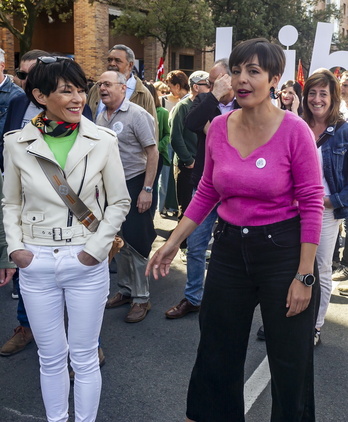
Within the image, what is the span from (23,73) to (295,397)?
8.41ft

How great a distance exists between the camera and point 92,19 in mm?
23609

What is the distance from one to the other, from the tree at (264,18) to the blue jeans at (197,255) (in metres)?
26.7

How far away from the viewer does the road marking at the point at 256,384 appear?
3244 millimetres

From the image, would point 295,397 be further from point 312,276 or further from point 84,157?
point 84,157

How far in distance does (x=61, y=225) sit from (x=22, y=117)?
1349mm

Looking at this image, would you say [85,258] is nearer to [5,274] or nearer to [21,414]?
[5,274]

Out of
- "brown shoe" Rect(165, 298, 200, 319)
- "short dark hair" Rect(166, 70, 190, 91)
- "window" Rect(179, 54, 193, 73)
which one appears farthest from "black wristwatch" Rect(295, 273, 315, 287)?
"window" Rect(179, 54, 193, 73)

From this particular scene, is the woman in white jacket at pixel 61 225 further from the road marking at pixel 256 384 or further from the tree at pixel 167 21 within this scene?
the tree at pixel 167 21

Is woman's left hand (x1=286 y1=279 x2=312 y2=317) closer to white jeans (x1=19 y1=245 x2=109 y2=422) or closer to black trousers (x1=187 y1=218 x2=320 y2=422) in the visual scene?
black trousers (x1=187 y1=218 x2=320 y2=422)

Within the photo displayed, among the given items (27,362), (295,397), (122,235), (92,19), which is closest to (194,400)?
(295,397)

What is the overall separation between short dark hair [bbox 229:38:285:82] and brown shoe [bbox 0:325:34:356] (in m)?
2.64

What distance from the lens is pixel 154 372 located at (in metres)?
3.59

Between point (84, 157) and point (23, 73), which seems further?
point (23, 73)

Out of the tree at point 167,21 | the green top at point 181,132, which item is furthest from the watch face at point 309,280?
the tree at point 167,21
